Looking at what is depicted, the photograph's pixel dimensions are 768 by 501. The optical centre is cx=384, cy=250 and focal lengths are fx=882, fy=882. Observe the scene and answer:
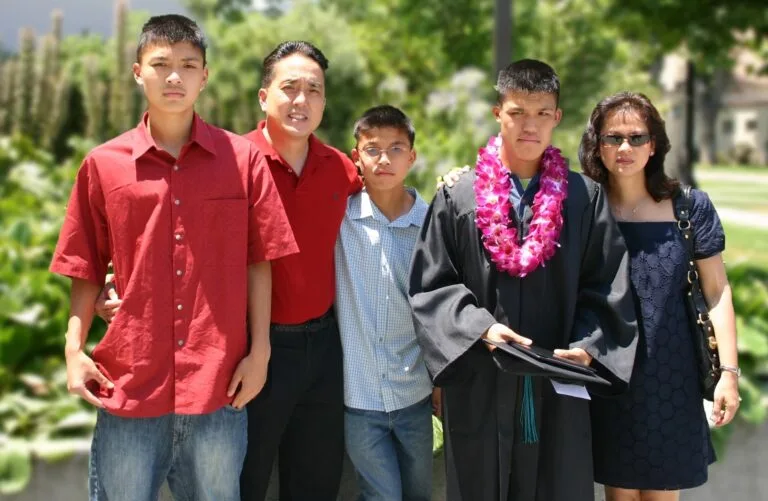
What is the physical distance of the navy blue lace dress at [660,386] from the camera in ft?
9.20

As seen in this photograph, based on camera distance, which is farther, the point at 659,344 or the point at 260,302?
the point at 659,344

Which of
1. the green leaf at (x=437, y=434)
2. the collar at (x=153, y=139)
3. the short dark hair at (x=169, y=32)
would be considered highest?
the short dark hair at (x=169, y=32)

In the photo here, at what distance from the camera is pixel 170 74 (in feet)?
8.30

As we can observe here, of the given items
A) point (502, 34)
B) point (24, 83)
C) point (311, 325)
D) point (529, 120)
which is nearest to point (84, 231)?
point (311, 325)

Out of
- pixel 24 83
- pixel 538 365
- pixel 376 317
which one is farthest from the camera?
pixel 24 83

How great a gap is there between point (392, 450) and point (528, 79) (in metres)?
1.30

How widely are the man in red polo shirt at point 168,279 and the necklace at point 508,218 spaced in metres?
0.61

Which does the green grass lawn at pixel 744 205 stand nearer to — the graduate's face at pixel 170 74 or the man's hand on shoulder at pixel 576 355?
the man's hand on shoulder at pixel 576 355

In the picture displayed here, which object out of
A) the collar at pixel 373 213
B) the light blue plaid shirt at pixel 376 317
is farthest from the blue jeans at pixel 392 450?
the collar at pixel 373 213

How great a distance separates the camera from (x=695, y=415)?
2.84 m

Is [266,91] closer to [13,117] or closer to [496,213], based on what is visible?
[496,213]

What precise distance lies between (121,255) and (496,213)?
1.12 meters

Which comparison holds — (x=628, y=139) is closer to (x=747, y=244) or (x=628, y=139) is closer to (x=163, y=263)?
(x=163, y=263)

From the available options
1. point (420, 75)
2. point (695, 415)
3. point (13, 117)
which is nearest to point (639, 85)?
point (420, 75)
